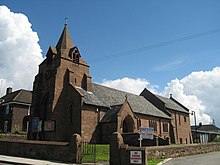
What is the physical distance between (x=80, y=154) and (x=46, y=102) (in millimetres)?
19968

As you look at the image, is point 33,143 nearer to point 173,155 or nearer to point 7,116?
point 173,155

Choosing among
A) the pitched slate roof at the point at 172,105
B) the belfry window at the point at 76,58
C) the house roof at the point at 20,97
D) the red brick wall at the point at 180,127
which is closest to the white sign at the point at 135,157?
the belfry window at the point at 76,58

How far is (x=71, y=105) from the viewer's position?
37.3 meters

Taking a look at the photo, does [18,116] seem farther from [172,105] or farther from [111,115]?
[172,105]

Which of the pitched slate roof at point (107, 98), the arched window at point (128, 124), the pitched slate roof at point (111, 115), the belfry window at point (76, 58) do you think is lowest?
the arched window at point (128, 124)

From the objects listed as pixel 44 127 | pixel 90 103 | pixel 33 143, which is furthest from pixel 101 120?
pixel 33 143

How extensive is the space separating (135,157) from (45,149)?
904 cm

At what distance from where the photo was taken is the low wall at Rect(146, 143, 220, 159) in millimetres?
21141

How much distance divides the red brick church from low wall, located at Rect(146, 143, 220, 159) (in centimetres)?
783

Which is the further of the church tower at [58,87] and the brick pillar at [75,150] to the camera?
the church tower at [58,87]

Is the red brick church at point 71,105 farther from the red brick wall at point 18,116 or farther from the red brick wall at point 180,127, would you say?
the red brick wall at point 18,116

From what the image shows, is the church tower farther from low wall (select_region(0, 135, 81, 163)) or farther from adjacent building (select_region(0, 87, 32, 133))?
adjacent building (select_region(0, 87, 32, 133))

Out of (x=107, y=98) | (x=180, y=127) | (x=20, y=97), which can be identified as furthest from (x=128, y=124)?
(x=20, y=97)

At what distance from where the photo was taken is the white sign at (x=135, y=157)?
1809 centimetres
